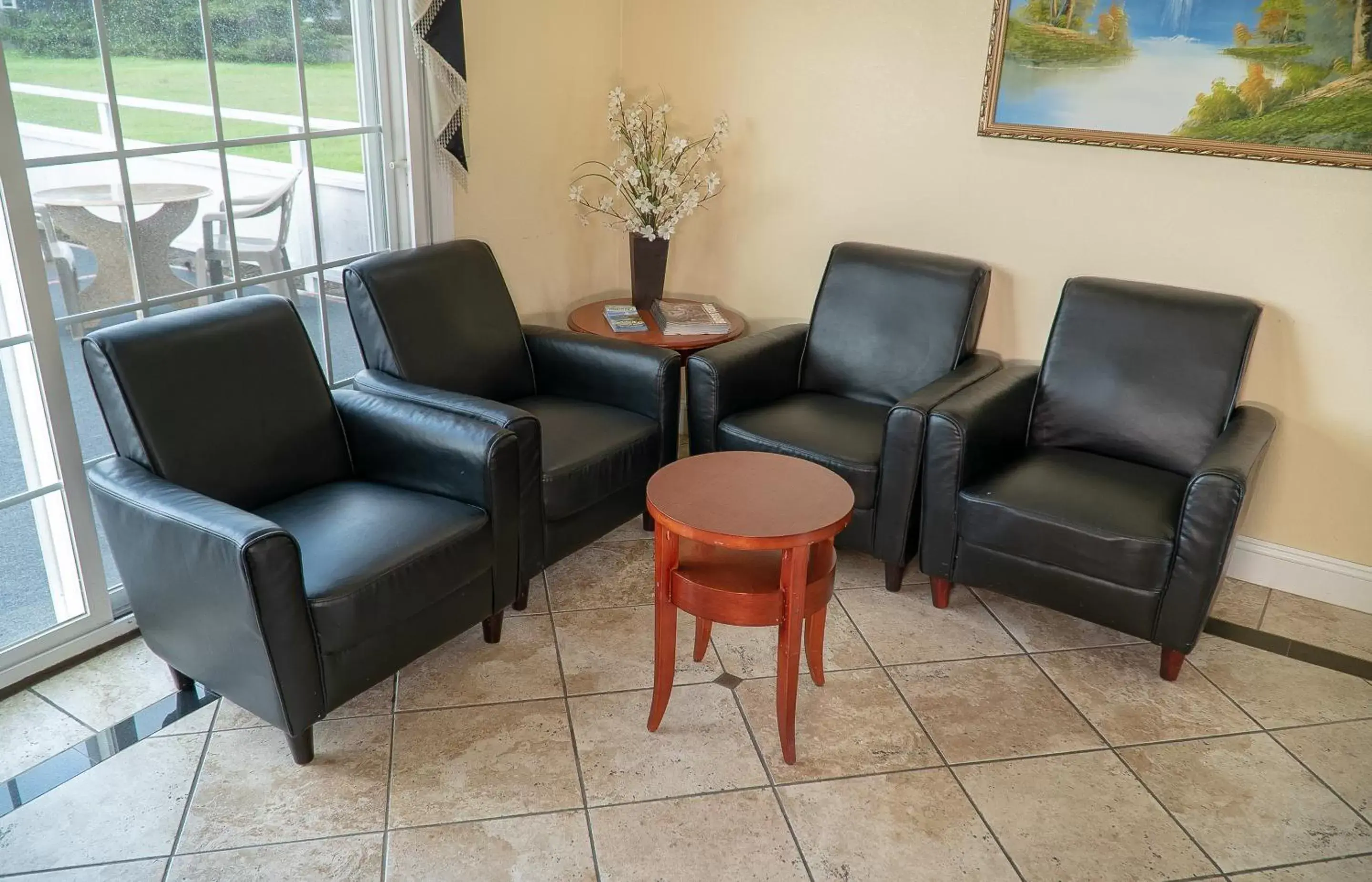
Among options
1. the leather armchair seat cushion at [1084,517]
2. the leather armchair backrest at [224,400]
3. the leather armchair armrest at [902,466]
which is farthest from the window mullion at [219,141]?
the leather armchair seat cushion at [1084,517]

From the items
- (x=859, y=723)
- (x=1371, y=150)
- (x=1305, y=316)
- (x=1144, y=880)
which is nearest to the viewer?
(x=1144, y=880)

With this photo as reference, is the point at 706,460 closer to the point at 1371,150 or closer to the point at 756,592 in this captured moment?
the point at 756,592

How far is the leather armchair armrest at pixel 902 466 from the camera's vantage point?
2.79 meters

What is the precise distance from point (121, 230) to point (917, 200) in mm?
2363

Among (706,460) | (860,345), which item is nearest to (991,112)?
(860,345)

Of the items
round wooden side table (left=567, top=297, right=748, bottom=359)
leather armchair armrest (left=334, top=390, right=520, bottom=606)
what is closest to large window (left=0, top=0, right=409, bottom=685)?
leather armchair armrest (left=334, top=390, right=520, bottom=606)

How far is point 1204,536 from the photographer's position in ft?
8.02

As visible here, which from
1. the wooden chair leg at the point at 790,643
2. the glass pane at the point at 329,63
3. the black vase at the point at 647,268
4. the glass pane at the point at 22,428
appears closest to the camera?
the wooden chair leg at the point at 790,643

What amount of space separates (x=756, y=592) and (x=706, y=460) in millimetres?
439

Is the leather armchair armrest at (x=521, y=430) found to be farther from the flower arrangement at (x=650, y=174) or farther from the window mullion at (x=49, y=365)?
the flower arrangement at (x=650, y=174)

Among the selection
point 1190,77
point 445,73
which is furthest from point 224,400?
point 1190,77

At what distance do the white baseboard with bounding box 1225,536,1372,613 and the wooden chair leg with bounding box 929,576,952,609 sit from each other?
89 centimetres

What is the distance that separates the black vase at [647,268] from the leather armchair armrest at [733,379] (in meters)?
0.50

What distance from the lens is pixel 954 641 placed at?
2.81 metres
